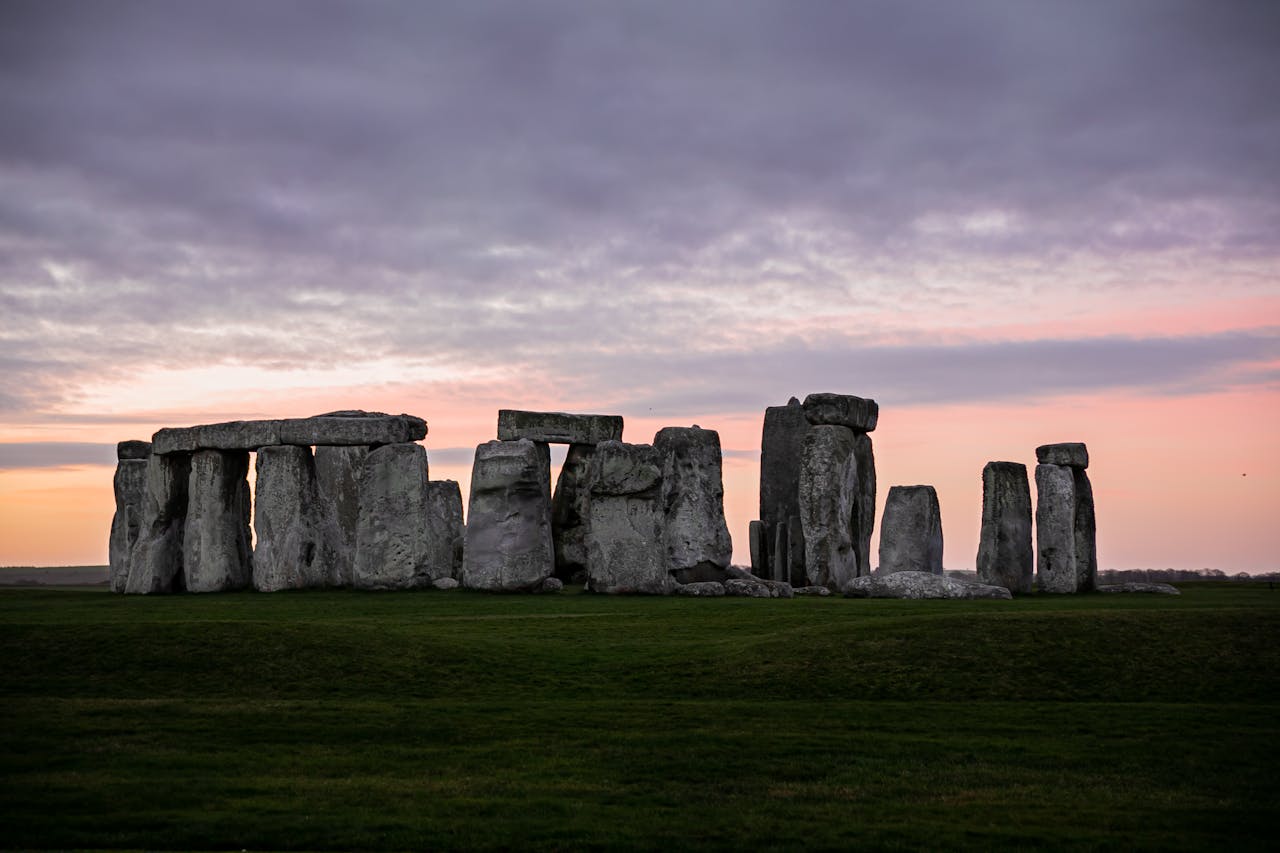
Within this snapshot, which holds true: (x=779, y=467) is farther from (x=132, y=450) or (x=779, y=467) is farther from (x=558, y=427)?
(x=132, y=450)

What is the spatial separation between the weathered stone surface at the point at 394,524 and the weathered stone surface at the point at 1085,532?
12365mm

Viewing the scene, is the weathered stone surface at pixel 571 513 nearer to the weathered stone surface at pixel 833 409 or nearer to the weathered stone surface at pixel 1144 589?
the weathered stone surface at pixel 833 409

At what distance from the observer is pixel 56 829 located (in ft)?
32.1

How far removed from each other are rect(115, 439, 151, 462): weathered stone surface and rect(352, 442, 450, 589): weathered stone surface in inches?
337

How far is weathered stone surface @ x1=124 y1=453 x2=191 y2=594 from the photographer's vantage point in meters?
28.0

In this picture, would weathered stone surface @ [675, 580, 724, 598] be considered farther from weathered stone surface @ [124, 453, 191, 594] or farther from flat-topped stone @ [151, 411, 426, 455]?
weathered stone surface @ [124, 453, 191, 594]

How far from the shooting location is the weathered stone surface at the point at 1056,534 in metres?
26.5

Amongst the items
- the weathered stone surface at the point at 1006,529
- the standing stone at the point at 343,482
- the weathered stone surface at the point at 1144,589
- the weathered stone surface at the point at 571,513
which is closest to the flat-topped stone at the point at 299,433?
the standing stone at the point at 343,482

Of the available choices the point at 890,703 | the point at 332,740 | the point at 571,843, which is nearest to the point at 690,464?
the point at 890,703

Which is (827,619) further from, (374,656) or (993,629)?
(374,656)

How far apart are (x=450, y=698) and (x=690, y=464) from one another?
46.4 feet

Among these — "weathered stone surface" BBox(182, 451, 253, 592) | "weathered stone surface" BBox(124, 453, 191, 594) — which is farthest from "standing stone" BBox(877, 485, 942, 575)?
"weathered stone surface" BBox(124, 453, 191, 594)

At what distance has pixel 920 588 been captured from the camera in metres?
24.3

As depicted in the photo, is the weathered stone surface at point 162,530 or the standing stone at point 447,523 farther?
the standing stone at point 447,523
